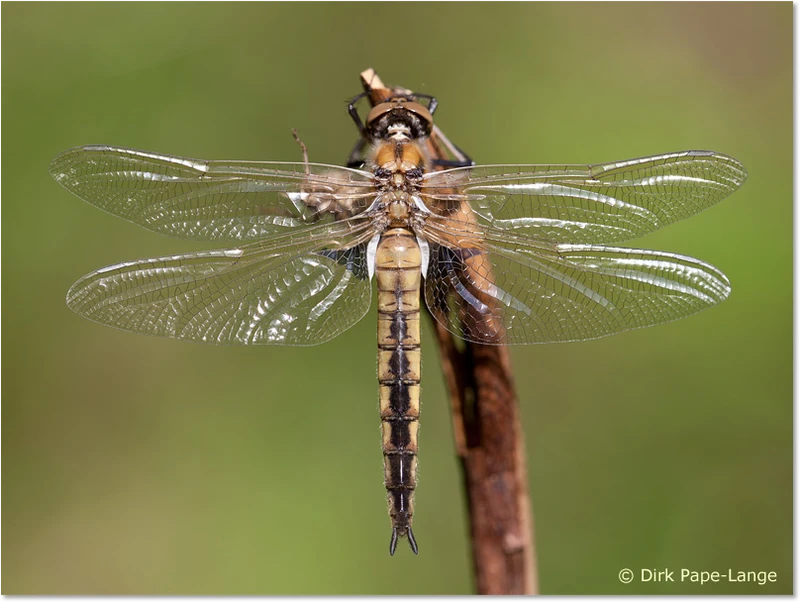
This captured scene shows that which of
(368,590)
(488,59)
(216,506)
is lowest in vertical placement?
(368,590)

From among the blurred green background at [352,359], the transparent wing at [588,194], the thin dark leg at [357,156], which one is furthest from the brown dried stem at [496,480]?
the blurred green background at [352,359]

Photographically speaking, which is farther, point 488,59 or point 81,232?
point 488,59

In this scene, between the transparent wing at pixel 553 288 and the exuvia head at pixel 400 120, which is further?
the exuvia head at pixel 400 120

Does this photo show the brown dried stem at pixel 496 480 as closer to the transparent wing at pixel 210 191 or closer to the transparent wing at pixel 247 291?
the transparent wing at pixel 247 291

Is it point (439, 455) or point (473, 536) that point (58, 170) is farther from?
point (439, 455)

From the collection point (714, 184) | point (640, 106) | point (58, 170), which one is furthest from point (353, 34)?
point (714, 184)

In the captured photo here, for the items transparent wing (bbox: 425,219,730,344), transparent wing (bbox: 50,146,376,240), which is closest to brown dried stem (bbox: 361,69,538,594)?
transparent wing (bbox: 425,219,730,344)

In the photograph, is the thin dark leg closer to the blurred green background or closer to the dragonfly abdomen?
the dragonfly abdomen

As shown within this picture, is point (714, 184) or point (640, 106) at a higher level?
point (640, 106)
